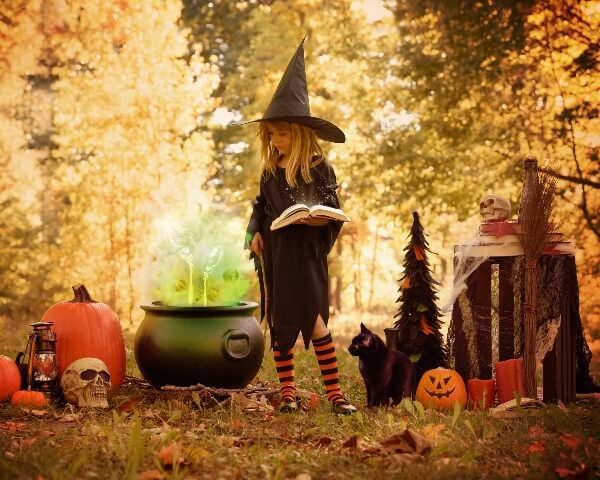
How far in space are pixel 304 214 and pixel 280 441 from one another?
133cm

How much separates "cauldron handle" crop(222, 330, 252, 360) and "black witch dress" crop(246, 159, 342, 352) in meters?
0.22

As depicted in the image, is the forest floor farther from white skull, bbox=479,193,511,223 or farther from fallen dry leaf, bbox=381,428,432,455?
white skull, bbox=479,193,511,223

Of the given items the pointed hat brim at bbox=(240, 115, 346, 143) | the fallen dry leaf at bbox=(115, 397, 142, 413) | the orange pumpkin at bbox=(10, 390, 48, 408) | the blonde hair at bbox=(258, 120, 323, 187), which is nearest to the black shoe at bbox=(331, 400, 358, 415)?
the fallen dry leaf at bbox=(115, 397, 142, 413)

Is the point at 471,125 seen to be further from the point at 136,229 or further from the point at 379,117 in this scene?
the point at 136,229

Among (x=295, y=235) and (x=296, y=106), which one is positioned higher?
(x=296, y=106)

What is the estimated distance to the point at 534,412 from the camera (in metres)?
4.52

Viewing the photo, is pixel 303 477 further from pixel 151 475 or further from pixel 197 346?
pixel 197 346

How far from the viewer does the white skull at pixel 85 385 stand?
470 centimetres

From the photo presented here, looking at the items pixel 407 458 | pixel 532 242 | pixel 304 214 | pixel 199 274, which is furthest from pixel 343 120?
pixel 407 458

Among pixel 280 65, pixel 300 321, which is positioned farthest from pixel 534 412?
pixel 280 65

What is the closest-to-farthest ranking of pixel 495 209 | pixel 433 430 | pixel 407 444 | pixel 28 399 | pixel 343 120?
pixel 407 444
pixel 433 430
pixel 28 399
pixel 495 209
pixel 343 120

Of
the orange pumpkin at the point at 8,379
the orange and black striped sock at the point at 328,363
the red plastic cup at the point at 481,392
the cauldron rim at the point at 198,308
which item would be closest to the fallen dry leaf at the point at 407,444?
the orange and black striped sock at the point at 328,363

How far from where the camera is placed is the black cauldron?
4.93m

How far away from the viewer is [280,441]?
3896 millimetres
